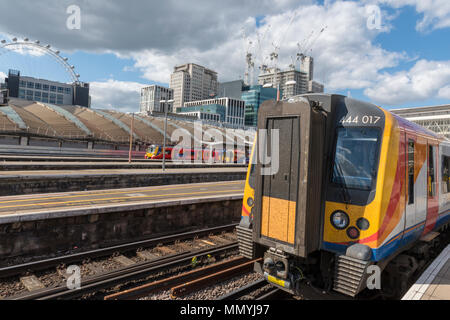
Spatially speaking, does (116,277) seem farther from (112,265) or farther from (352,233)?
(352,233)

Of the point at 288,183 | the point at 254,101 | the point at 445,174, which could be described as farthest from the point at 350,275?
the point at 254,101

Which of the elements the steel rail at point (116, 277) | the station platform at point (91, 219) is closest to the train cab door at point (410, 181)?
the steel rail at point (116, 277)

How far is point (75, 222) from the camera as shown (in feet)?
33.0

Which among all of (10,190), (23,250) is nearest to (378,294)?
(23,250)

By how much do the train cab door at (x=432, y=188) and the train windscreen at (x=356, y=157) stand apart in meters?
2.77

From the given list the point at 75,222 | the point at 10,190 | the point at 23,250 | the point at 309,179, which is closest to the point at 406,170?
the point at 309,179

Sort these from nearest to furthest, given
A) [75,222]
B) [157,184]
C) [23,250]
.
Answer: [23,250]
[75,222]
[157,184]

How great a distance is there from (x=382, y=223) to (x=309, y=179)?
1448 millimetres

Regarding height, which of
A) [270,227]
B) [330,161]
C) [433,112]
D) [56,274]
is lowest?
[56,274]

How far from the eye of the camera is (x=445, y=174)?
8.02 metres

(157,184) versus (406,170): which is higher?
(406,170)

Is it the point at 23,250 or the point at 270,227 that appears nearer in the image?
the point at 270,227
